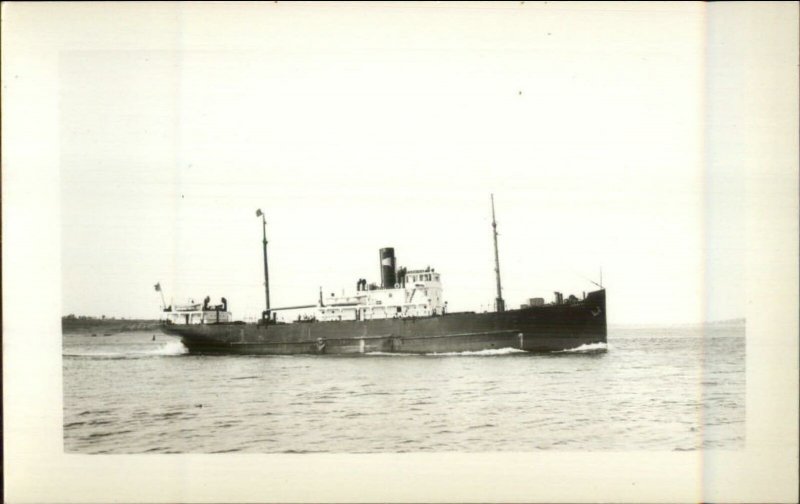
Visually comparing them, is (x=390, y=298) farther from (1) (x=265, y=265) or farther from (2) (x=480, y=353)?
(1) (x=265, y=265)

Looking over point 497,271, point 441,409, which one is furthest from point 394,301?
point 441,409

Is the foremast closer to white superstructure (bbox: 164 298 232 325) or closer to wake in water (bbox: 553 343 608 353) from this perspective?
white superstructure (bbox: 164 298 232 325)

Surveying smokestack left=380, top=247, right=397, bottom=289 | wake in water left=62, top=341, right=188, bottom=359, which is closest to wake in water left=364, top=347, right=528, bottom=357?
smokestack left=380, top=247, right=397, bottom=289

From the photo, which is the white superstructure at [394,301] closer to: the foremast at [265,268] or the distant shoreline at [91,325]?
the foremast at [265,268]

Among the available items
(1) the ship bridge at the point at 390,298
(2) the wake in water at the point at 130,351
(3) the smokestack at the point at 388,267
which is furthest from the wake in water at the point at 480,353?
(2) the wake in water at the point at 130,351

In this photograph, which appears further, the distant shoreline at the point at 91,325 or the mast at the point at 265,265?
the mast at the point at 265,265

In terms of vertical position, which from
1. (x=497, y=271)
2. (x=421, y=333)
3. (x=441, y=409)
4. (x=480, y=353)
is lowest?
(x=441, y=409)
